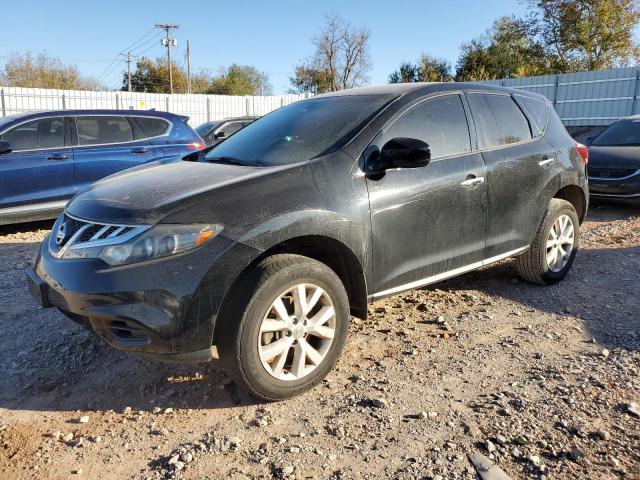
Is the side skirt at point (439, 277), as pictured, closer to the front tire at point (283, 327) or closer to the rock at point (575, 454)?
the front tire at point (283, 327)

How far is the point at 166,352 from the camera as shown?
261cm

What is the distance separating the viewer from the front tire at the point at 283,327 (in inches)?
105

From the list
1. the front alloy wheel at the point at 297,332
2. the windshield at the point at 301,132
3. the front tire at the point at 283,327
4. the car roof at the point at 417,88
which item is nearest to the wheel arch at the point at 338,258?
the front tire at the point at 283,327

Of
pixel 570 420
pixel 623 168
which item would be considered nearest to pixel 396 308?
pixel 570 420

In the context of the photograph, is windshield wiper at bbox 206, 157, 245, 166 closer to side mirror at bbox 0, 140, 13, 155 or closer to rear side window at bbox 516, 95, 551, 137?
rear side window at bbox 516, 95, 551, 137

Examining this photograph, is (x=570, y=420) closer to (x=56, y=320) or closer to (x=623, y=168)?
(x=56, y=320)

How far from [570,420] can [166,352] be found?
6.67 feet

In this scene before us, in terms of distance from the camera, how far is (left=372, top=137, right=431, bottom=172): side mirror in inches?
126

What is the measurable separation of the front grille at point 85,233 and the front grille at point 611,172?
25.7ft

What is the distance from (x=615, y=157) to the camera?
8.31 m

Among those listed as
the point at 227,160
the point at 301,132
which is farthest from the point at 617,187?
the point at 227,160

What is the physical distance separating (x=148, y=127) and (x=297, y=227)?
560 cm

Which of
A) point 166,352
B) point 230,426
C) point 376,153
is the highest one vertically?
point 376,153

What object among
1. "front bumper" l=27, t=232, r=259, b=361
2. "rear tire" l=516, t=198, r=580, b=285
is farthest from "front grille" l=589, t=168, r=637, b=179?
"front bumper" l=27, t=232, r=259, b=361
